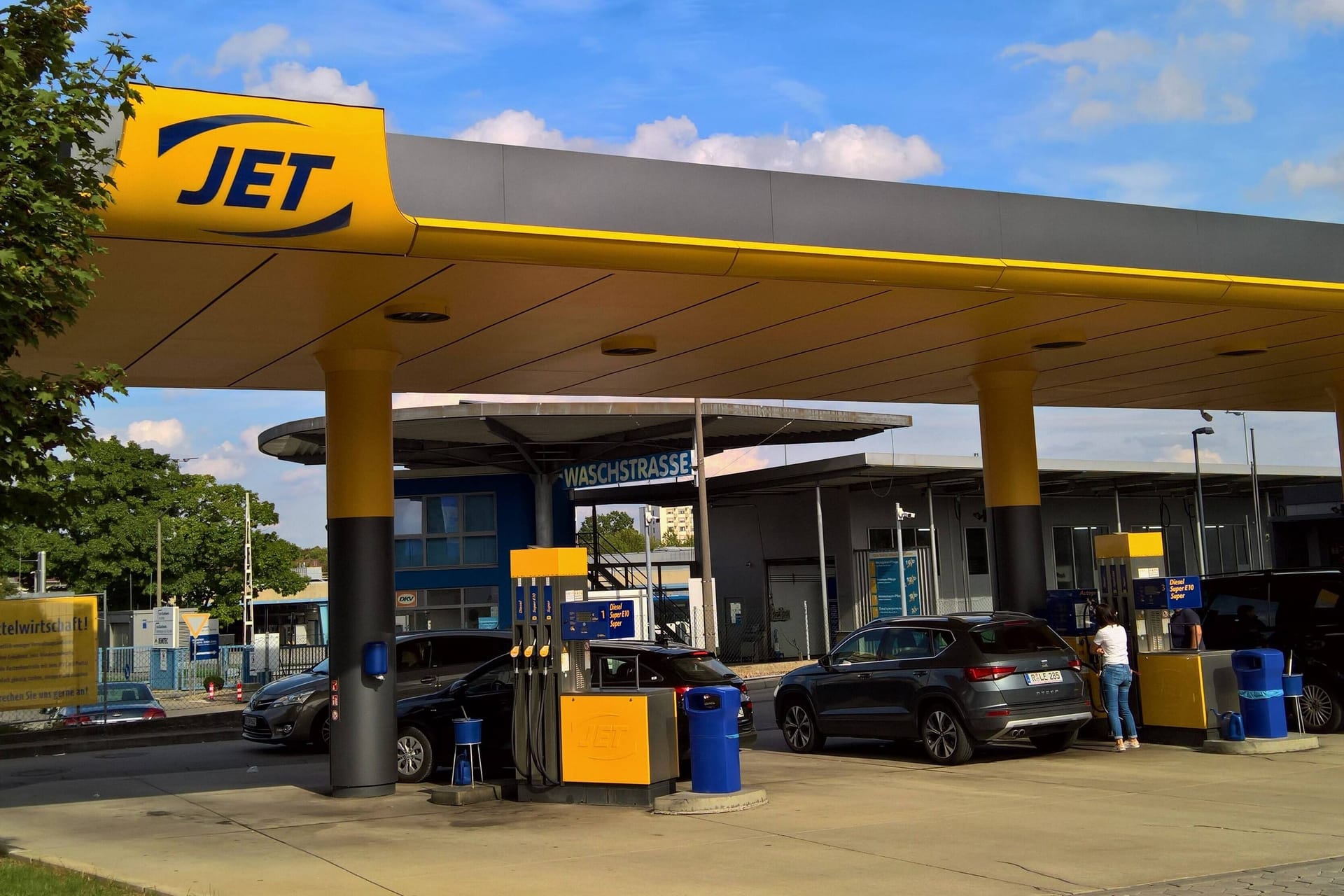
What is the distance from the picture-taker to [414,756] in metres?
14.6

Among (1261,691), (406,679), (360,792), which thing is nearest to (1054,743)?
(1261,691)

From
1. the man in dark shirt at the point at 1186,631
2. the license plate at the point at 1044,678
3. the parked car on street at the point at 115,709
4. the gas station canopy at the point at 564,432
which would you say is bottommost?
the parked car on street at the point at 115,709

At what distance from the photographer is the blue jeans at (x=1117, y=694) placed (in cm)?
1484

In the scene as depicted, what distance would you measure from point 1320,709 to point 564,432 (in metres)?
20.4

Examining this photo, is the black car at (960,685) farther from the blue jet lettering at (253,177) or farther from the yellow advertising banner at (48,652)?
the yellow advertising banner at (48,652)

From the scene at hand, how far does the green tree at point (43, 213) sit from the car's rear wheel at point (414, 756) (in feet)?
25.8

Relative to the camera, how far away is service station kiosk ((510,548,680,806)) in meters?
12.1

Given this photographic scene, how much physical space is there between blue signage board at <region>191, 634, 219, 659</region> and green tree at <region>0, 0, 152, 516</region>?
26.0 metres

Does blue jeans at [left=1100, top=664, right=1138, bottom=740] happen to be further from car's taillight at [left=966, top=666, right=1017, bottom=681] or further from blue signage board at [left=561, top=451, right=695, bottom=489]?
blue signage board at [left=561, top=451, right=695, bottom=489]

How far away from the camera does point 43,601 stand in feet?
71.4

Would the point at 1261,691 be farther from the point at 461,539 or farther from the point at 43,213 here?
the point at 461,539

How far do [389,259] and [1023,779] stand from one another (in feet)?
26.9

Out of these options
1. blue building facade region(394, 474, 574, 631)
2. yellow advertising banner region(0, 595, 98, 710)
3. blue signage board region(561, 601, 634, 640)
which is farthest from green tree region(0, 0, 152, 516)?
blue building facade region(394, 474, 574, 631)

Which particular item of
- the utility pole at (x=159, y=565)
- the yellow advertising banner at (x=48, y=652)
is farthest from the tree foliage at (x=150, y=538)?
the yellow advertising banner at (x=48, y=652)
